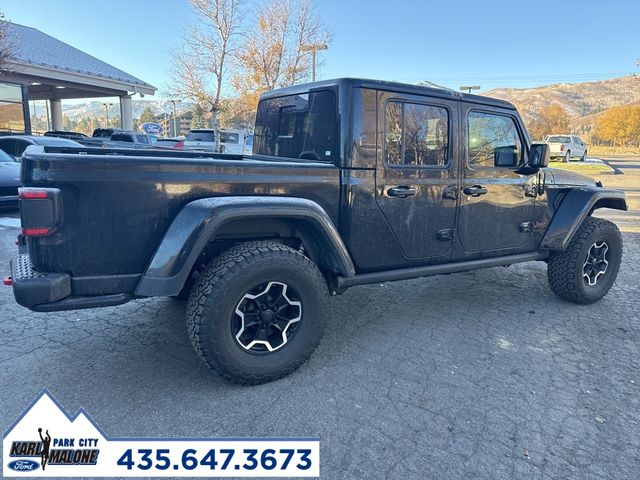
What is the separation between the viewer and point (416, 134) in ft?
11.6

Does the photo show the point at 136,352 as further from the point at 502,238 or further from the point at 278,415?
the point at 502,238

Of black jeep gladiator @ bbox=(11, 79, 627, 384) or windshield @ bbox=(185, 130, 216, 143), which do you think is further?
windshield @ bbox=(185, 130, 216, 143)

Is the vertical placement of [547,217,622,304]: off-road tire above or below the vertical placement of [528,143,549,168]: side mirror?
below

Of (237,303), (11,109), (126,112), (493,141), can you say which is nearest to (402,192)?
(493,141)

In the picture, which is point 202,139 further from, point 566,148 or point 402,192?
point 566,148

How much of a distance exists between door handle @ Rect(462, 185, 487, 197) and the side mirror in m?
0.58

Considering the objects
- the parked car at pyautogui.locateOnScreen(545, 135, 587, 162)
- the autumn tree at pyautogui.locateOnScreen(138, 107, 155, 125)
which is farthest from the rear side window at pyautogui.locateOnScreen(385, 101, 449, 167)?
the autumn tree at pyautogui.locateOnScreen(138, 107, 155, 125)

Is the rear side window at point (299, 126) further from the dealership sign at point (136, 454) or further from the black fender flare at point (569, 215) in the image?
the black fender flare at point (569, 215)

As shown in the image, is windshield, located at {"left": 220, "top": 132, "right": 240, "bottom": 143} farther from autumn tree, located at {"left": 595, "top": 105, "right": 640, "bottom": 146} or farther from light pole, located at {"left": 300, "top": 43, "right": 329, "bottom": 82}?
autumn tree, located at {"left": 595, "top": 105, "right": 640, "bottom": 146}

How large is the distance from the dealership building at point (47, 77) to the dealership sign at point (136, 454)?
1512cm

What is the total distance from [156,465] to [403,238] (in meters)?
2.23

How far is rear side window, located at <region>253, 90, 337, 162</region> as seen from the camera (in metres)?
3.37

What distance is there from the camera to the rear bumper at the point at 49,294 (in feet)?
7.84

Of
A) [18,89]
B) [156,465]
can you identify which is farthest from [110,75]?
[156,465]
